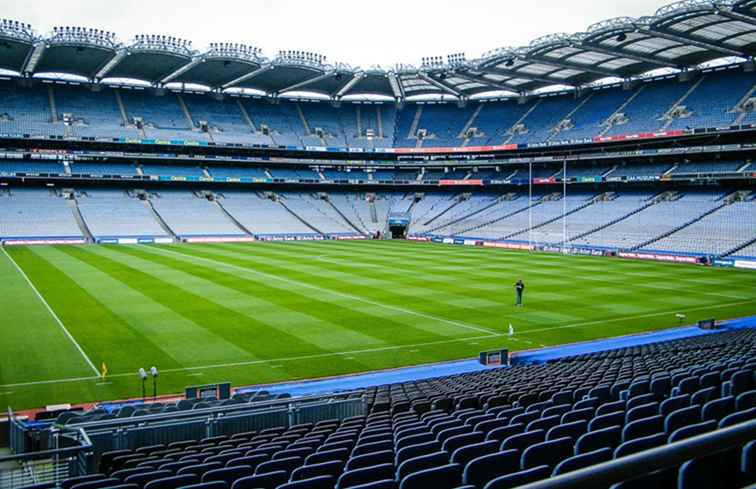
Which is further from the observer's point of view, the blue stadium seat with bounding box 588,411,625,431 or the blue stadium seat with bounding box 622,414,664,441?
the blue stadium seat with bounding box 588,411,625,431

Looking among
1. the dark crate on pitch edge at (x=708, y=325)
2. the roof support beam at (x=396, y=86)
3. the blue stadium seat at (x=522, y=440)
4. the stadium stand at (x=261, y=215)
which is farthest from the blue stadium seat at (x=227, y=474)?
the roof support beam at (x=396, y=86)

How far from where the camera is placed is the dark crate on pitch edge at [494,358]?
22297mm

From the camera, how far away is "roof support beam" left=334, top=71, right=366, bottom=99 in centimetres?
8781

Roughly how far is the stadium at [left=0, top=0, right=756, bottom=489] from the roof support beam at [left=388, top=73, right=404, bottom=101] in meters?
0.91

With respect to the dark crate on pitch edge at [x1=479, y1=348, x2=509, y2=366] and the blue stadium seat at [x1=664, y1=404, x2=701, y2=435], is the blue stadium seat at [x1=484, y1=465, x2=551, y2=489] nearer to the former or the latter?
the blue stadium seat at [x1=664, y1=404, x2=701, y2=435]

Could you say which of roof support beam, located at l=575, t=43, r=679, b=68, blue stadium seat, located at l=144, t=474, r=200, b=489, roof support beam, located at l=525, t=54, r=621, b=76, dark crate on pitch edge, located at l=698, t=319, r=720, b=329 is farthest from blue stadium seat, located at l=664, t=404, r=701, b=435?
roof support beam, located at l=525, t=54, r=621, b=76

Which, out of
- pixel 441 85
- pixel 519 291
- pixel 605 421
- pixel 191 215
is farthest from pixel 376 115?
pixel 605 421

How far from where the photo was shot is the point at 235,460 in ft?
23.2

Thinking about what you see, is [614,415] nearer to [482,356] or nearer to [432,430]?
[432,430]

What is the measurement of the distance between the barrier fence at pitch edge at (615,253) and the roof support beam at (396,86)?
80.9 feet

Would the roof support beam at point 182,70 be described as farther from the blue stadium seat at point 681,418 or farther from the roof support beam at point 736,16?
the blue stadium seat at point 681,418

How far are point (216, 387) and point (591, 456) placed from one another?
49.8 ft

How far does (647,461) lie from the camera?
2545 millimetres

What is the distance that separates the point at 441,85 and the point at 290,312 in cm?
7009
